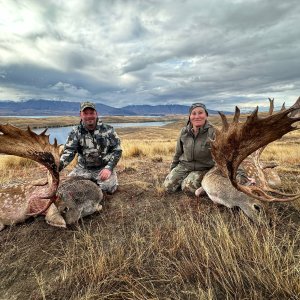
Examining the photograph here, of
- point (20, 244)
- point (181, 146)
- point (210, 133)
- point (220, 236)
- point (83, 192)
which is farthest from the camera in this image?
point (181, 146)

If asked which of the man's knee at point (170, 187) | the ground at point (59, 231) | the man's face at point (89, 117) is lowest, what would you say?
the ground at point (59, 231)

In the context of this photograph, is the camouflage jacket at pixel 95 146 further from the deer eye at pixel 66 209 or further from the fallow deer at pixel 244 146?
the fallow deer at pixel 244 146

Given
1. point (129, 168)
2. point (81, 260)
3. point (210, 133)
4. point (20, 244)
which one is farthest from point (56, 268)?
point (129, 168)

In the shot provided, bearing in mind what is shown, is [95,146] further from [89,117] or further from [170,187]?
[170,187]

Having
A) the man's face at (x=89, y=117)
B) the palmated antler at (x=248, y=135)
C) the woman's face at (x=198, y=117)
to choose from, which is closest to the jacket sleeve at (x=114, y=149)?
the man's face at (x=89, y=117)

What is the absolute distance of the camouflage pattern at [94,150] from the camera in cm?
630

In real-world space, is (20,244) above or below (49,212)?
below

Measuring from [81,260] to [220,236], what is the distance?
1.69 m

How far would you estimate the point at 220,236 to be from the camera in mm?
3541

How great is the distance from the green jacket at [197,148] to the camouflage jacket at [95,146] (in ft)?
4.72

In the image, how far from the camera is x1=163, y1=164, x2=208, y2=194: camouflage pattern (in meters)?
5.84

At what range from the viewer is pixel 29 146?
4273mm

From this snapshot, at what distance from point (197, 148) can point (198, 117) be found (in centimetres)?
63

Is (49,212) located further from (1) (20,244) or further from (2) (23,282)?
(2) (23,282)
